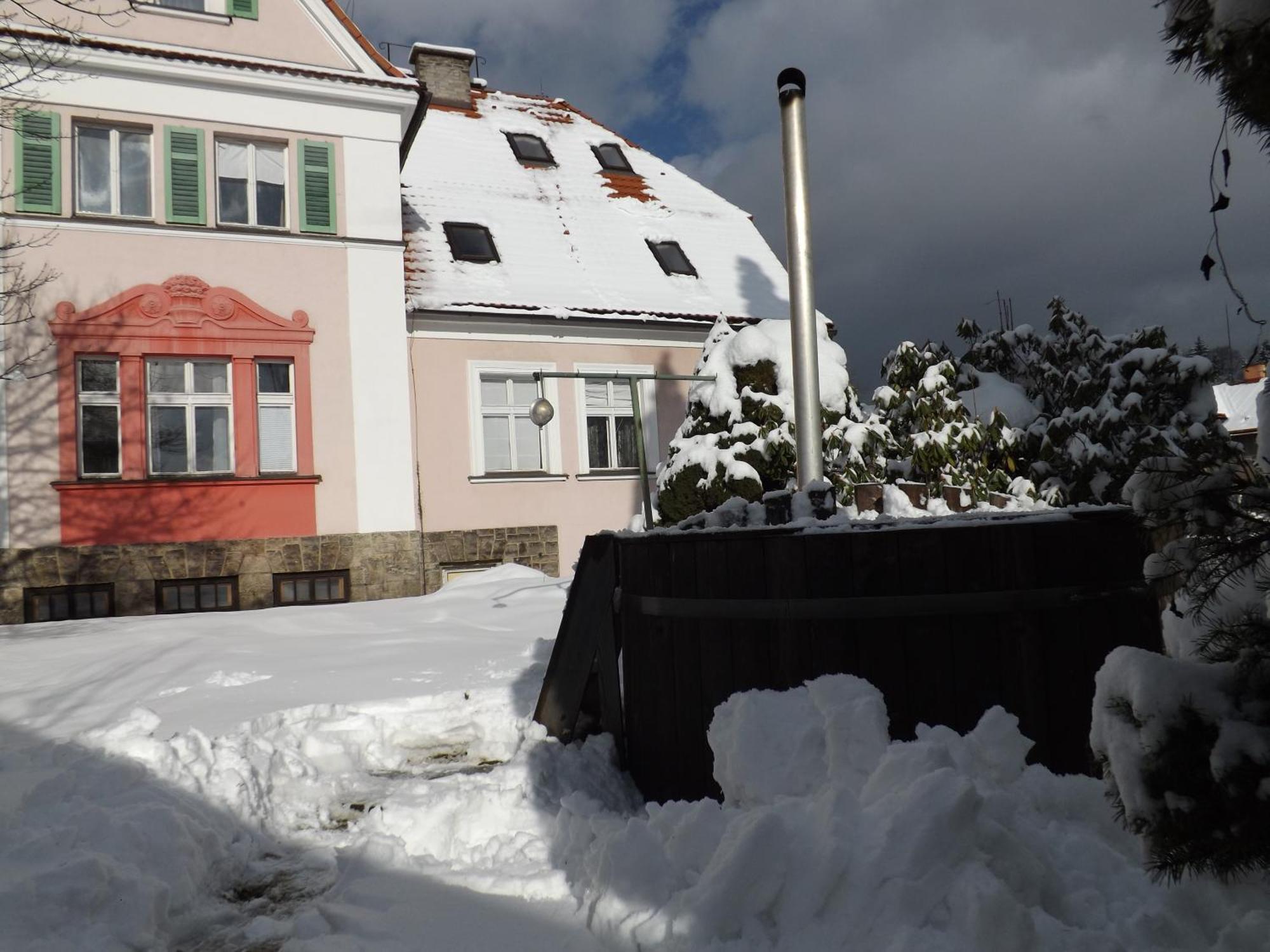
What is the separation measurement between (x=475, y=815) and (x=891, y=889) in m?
2.10

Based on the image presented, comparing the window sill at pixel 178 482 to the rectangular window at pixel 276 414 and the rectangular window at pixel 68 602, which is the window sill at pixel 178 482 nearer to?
the rectangular window at pixel 276 414

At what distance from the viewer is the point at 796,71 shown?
28.0ft

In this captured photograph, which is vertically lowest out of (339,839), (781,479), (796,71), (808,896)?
(339,839)

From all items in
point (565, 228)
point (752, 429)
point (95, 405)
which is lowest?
point (752, 429)

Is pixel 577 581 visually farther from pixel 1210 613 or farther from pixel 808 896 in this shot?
pixel 1210 613

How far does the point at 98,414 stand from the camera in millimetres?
11531

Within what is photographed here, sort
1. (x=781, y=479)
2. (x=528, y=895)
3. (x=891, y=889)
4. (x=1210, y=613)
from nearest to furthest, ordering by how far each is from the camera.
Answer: (x=1210, y=613) → (x=891, y=889) → (x=528, y=895) → (x=781, y=479)

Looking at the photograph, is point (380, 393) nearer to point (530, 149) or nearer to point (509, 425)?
point (509, 425)

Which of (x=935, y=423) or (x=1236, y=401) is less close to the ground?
(x=1236, y=401)

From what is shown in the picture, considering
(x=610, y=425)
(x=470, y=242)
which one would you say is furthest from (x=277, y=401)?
(x=610, y=425)

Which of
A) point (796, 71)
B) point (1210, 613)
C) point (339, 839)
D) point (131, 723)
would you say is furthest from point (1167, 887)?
point (796, 71)

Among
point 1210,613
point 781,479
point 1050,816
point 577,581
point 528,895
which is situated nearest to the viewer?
point 1210,613

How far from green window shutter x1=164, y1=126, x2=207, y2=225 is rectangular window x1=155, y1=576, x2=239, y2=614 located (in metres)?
4.50

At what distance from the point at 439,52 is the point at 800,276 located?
44.7 feet
